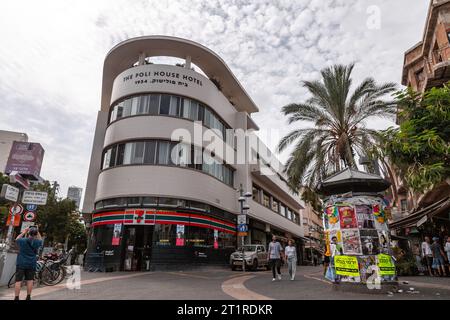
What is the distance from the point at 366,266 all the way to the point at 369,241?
719 mm

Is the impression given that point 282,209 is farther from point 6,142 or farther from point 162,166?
point 6,142

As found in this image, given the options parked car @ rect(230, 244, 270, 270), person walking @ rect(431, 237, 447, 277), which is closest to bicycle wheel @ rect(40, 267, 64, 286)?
parked car @ rect(230, 244, 270, 270)

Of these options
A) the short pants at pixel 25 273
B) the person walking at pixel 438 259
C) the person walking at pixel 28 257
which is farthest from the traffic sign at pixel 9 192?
the person walking at pixel 438 259

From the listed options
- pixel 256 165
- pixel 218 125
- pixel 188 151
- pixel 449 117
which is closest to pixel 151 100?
pixel 188 151

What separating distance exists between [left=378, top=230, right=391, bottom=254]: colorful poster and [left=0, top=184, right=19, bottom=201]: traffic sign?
38.6 feet

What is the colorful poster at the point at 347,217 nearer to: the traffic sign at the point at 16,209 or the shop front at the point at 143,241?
the traffic sign at the point at 16,209

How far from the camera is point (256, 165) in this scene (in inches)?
1176

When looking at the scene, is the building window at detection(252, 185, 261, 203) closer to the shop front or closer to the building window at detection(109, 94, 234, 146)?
the building window at detection(109, 94, 234, 146)

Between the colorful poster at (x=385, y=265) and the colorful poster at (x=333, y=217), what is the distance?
144 centimetres

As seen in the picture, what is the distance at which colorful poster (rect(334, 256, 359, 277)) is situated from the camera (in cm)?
880

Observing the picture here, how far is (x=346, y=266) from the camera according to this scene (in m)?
8.95

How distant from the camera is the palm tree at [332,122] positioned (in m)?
16.5

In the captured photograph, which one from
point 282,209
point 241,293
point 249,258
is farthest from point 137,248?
point 282,209
